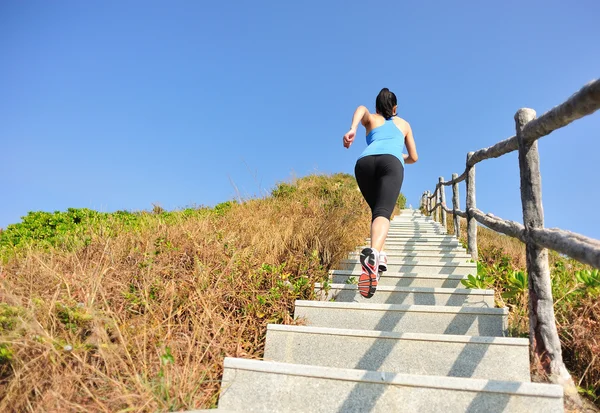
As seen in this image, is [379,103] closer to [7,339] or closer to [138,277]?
[138,277]

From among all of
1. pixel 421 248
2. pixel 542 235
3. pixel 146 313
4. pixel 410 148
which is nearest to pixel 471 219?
pixel 421 248

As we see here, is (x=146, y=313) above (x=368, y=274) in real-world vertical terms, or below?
below

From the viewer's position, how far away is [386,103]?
11.4 ft

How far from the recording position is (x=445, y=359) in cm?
249

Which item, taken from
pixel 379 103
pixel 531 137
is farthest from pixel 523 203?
pixel 379 103

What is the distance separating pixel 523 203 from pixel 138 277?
2989mm

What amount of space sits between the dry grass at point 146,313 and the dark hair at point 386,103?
1.57m

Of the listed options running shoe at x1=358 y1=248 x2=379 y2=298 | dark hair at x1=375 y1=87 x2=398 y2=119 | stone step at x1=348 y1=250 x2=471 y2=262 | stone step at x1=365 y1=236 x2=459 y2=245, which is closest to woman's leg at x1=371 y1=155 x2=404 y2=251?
running shoe at x1=358 y1=248 x2=379 y2=298

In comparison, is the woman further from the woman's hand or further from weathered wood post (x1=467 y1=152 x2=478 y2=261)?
weathered wood post (x1=467 y1=152 x2=478 y2=261)

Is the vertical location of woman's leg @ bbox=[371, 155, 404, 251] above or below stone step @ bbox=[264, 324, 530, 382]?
above

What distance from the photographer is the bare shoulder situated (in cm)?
354

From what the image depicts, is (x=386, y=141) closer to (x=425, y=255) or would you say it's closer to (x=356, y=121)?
(x=356, y=121)

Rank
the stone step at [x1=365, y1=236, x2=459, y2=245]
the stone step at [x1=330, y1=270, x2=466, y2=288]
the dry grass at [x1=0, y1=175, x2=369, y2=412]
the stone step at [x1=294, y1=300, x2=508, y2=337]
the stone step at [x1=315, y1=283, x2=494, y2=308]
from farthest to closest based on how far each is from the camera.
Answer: the stone step at [x1=365, y1=236, x2=459, y2=245], the stone step at [x1=330, y1=270, x2=466, y2=288], the stone step at [x1=315, y1=283, x2=494, y2=308], the stone step at [x1=294, y1=300, x2=508, y2=337], the dry grass at [x1=0, y1=175, x2=369, y2=412]

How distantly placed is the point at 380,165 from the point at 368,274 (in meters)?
0.93
